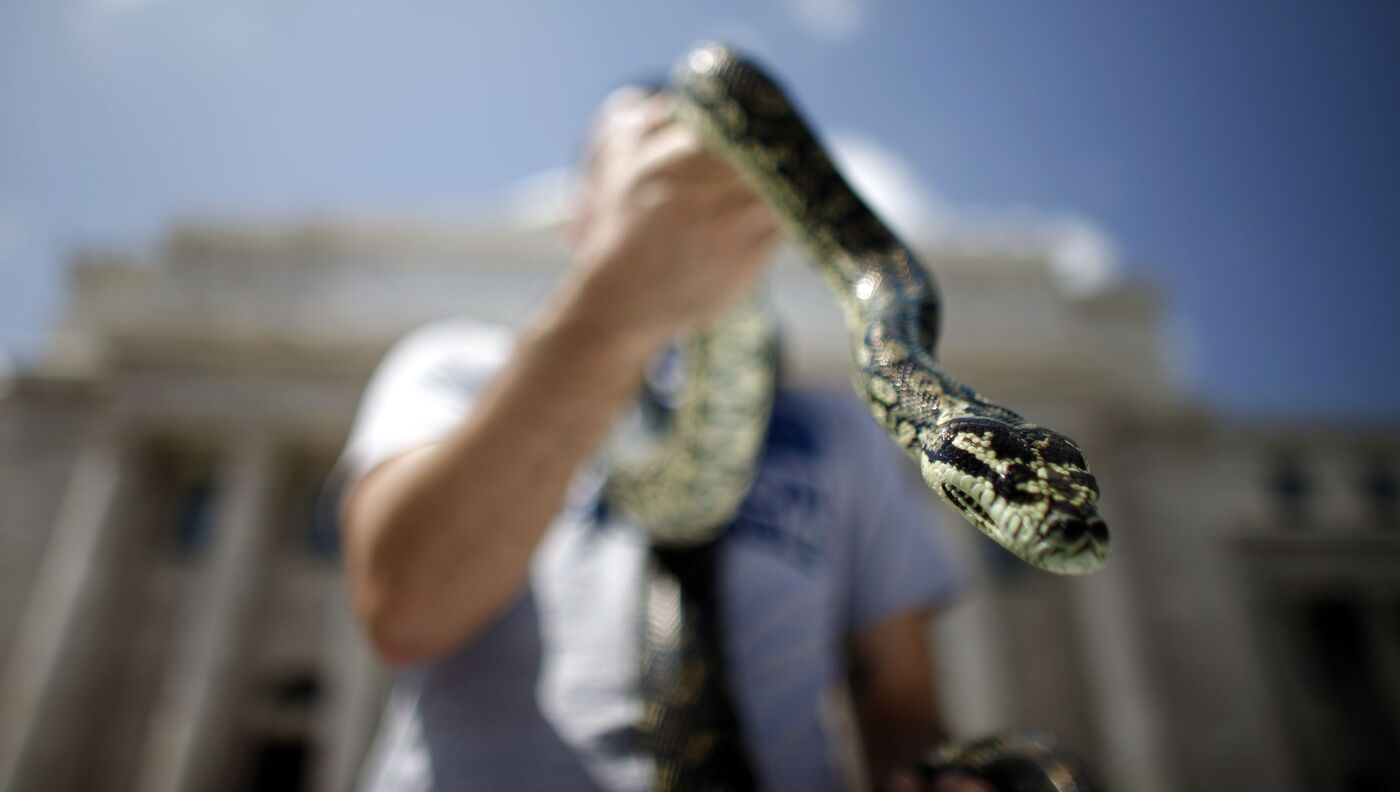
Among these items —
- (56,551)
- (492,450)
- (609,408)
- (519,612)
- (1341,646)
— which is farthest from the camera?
(1341,646)

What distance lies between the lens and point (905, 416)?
59.5 inches

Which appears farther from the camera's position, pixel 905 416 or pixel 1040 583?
pixel 1040 583

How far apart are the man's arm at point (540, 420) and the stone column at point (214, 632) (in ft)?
85.7

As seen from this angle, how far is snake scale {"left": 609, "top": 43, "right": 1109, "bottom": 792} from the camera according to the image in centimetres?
125

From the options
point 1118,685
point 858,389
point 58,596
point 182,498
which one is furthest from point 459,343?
point 182,498

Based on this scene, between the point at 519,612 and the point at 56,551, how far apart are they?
104 feet

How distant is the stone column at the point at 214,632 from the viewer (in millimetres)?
22625

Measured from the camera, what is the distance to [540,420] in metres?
2.08

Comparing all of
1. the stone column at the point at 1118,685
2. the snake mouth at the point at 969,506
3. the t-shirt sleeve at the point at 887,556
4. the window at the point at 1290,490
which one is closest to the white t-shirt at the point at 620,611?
the t-shirt sleeve at the point at 887,556

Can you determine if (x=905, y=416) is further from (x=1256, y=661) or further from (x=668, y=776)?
(x=1256, y=661)

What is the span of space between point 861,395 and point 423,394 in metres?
1.70

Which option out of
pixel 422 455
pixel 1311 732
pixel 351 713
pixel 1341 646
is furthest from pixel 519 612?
pixel 1341 646

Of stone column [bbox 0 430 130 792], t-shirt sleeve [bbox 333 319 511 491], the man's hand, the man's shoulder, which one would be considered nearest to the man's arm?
the man's hand

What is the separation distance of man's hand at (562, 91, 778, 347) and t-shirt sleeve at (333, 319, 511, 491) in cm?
72
